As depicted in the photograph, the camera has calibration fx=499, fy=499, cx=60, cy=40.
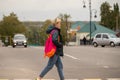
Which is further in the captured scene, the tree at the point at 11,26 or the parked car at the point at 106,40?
the tree at the point at 11,26

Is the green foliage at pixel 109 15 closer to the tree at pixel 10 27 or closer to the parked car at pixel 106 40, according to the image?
the tree at pixel 10 27

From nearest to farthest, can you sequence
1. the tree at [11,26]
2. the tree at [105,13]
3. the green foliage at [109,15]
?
the green foliage at [109,15] → the tree at [105,13] → the tree at [11,26]

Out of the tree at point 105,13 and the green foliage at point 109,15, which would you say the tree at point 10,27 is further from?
the green foliage at point 109,15

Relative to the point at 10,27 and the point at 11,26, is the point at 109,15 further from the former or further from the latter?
the point at 10,27

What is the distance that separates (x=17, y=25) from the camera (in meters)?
174

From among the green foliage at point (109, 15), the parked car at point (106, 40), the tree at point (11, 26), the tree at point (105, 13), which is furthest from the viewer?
the tree at point (11, 26)

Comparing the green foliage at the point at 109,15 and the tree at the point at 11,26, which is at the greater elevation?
the green foliage at the point at 109,15

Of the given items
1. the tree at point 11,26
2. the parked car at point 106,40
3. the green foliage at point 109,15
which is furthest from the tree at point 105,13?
the parked car at point 106,40

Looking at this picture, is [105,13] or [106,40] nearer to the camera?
[106,40]

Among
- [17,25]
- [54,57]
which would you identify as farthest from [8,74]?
[17,25]

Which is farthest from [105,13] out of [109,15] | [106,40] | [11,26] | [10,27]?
[106,40]

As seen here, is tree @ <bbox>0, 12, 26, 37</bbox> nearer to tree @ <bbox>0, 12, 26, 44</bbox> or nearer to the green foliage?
tree @ <bbox>0, 12, 26, 44</bbox>

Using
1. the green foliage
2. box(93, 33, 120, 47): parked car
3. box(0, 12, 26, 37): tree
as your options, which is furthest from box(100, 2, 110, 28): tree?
box(93, 33, 120, 47): parked car

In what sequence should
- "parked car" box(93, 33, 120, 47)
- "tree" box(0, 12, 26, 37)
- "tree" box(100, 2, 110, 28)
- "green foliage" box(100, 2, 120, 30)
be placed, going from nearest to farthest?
"parked car" box(93, 33, 120, 47) → "green foliage" box(100, 2, 120, 30) → "tree" box(100, 2, 110, 28) → "tree" box(0, 12, 26, 37)
